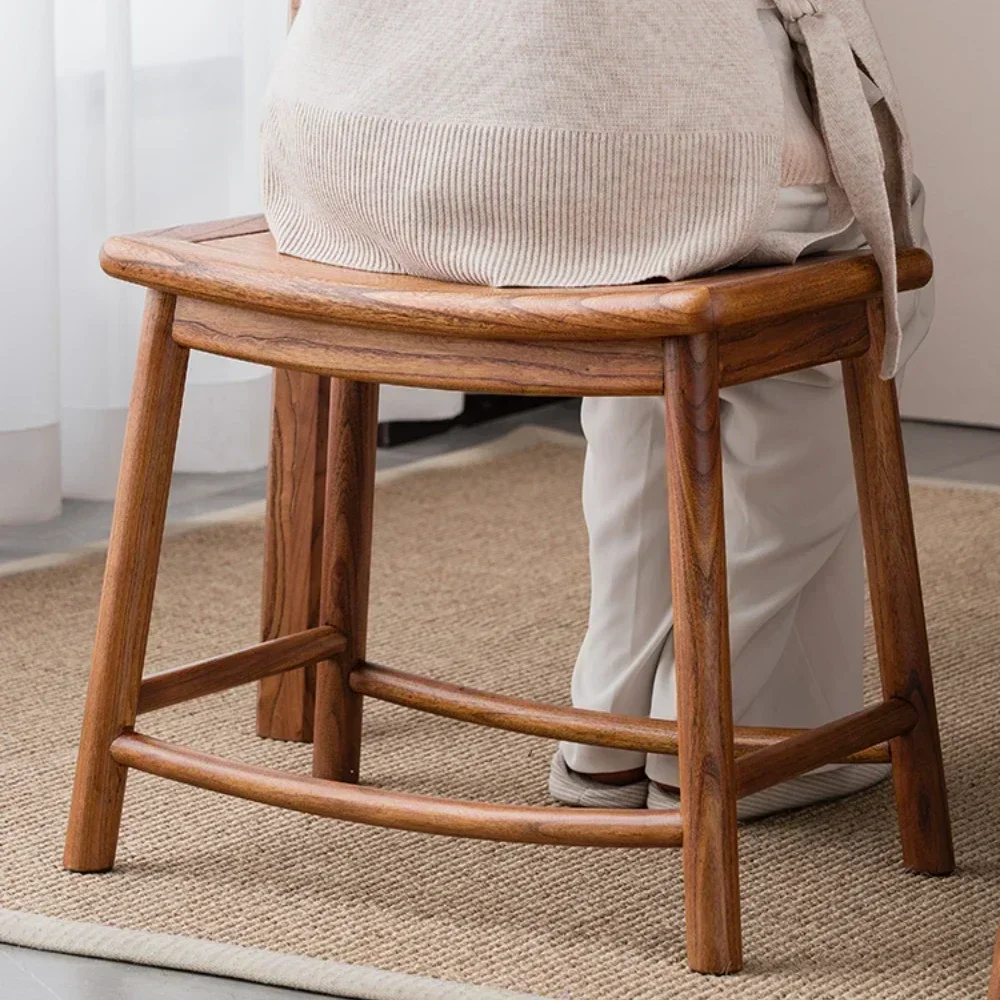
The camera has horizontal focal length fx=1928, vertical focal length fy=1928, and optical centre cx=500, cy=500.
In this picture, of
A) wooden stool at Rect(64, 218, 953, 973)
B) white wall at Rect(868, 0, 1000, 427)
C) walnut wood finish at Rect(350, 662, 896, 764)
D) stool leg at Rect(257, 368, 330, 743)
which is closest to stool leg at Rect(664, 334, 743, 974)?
wooden stool at Rect(64, 218, 953, 973)

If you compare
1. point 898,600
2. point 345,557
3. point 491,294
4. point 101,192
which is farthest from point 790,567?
point 101,192

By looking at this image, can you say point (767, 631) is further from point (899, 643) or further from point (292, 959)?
point (292, 959)

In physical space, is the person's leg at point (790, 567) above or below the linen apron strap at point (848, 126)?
below

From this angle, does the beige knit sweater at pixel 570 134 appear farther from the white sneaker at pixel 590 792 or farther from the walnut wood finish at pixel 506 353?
the white sneaker at pixel 590 792

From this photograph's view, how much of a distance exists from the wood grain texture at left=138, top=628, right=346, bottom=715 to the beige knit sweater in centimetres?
33

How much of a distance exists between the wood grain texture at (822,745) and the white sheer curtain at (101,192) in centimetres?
120

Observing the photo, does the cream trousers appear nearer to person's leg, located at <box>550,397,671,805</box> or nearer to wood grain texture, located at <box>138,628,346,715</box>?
person's leg, located at <box>550,397,671,805</box>

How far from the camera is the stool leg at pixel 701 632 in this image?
982 millimetres

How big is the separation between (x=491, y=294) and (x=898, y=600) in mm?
352

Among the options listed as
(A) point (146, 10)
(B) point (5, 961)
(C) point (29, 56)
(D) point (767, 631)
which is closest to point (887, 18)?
(A) point (146, 10)

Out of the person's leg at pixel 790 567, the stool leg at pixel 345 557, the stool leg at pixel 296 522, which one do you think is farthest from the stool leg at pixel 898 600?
the stool leg at pixel 296 522

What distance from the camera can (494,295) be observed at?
0.99 metres

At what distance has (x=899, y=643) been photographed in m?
1.19

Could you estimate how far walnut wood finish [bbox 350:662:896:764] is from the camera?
3.93 ft
